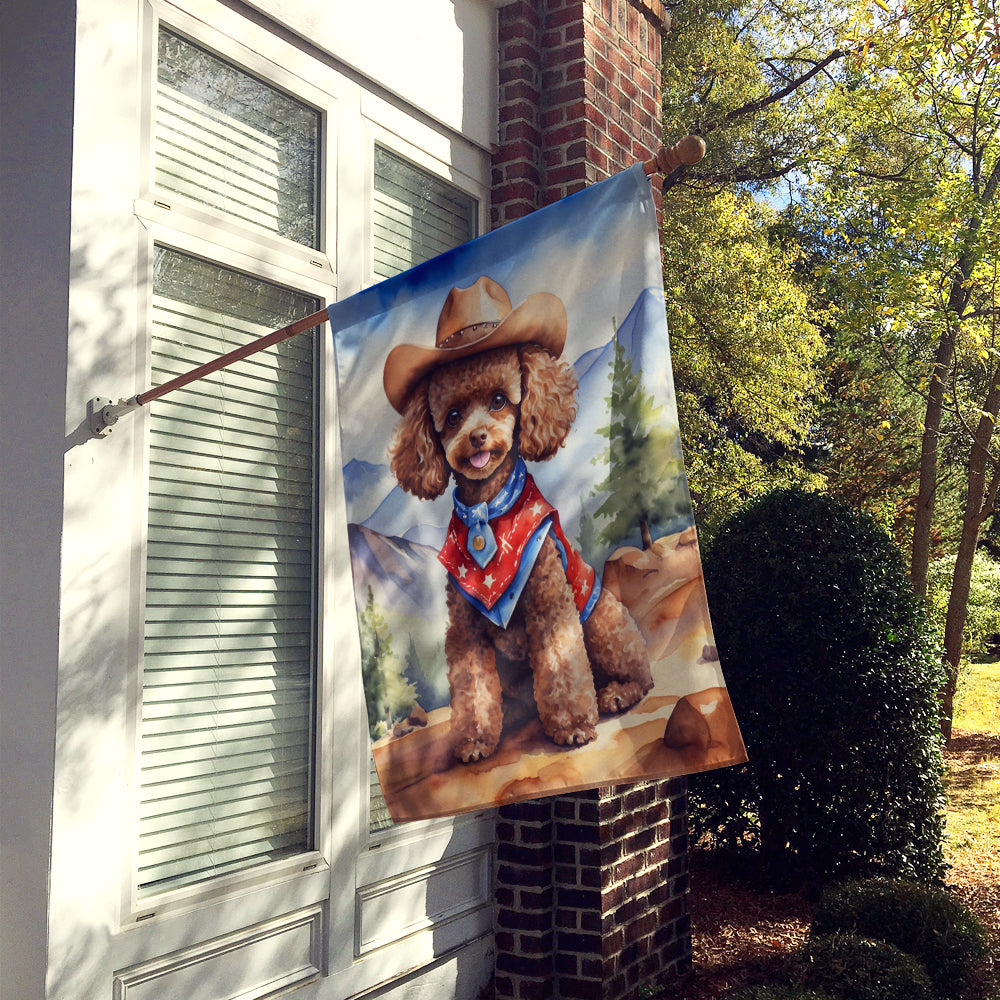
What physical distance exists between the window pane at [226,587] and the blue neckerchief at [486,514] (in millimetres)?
Result: 1071

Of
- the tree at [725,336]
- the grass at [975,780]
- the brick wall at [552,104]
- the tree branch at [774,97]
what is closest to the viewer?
the brick wall at [552,104]

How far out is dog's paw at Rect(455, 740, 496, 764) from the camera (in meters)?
2.39

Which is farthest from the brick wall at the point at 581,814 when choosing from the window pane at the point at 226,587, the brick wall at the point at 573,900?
the window pane at the point at 226,587

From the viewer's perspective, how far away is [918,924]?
170 inches

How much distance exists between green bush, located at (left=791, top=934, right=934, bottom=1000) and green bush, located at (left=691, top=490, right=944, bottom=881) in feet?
5.20

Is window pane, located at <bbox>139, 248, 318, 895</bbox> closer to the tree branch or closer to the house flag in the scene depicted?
the house flag

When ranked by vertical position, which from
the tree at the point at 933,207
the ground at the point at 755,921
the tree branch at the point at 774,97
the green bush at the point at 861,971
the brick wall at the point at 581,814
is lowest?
the ground at the point at 755,921

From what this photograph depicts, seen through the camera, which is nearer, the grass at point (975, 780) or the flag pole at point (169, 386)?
the flag pole at point (169, 386)

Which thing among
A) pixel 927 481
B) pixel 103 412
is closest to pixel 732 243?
pixel 927 481

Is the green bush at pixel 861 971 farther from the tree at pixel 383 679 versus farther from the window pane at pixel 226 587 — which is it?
the tree at pixel 383 679

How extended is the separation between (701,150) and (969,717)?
1368 cm

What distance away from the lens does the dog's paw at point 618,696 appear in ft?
7.52

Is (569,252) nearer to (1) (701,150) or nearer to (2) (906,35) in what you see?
(1) (701,150)

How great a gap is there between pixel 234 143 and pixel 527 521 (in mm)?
A: 1833
